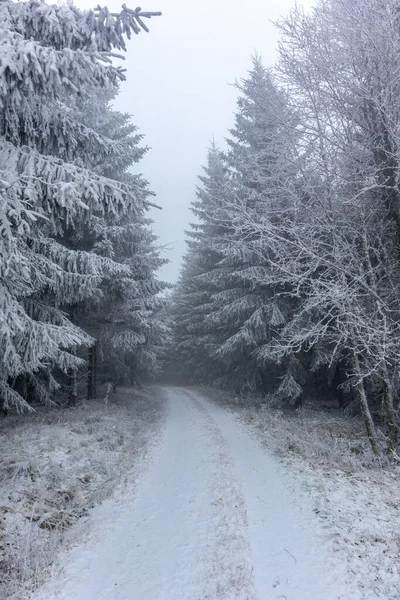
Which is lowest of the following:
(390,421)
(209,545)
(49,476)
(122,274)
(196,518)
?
(49,476)

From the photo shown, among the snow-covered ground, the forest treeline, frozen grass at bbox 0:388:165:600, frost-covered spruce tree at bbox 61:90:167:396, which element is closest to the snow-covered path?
the snow-covered ground

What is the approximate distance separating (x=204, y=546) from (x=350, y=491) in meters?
3.18

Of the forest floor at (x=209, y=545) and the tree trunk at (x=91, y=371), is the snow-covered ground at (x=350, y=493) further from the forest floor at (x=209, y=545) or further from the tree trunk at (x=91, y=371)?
the tree trunk at (x=91, y=371)

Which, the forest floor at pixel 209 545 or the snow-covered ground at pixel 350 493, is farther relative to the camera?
the snow-covered ground at pixel 350 493

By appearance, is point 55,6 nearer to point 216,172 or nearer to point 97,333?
point 97,333

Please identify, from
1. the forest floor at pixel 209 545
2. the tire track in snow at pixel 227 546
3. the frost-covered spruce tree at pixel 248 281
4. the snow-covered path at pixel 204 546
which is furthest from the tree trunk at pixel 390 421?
the frost-covered spruce tree at pixel 248 281

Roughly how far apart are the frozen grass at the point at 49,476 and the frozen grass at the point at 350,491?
3.81 metres

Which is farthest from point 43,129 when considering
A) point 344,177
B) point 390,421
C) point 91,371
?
point 91,371

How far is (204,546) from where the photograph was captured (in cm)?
499

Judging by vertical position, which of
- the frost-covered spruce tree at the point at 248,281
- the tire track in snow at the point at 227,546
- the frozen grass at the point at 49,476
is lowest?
the frozen grass at the point at 49,476

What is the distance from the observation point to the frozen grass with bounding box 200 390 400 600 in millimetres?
4352

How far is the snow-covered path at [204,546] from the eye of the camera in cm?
412

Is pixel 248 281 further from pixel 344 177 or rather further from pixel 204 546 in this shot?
pixel 204 546

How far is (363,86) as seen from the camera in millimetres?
7527
